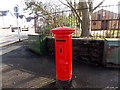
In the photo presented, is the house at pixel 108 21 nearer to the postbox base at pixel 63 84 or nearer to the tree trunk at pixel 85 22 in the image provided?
the tree trunk at pixel 85 22

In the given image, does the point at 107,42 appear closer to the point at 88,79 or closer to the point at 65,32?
the point at 88,79

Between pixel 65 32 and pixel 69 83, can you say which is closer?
pixel 65 32

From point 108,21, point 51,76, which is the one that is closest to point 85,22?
point 108,21

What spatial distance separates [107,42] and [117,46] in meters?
0.33

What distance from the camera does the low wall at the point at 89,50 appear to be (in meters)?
4.01

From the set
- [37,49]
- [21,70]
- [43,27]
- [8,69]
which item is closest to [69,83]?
[21,70]

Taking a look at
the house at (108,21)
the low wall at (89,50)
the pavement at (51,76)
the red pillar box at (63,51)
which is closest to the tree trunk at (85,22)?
the house at (108,21)

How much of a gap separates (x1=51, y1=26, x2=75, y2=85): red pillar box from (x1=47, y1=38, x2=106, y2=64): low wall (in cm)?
179

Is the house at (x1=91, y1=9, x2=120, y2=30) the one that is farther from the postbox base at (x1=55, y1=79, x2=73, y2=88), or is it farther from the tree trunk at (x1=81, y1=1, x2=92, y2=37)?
the postbox base at (x1=55, y1=79, x2=73, y2=88)

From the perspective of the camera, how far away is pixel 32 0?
1383 cm

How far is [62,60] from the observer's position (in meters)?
2.60

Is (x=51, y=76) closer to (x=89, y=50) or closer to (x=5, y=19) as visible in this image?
(x=89, y=50)

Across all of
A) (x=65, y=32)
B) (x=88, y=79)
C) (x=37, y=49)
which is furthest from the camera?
(x=37, y=49)

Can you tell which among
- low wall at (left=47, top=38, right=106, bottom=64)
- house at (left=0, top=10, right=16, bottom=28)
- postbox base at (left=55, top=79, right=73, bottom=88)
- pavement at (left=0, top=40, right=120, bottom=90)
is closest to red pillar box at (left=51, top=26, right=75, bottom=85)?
postbox base at (left=55, top=79, right=73, bottom=88)
